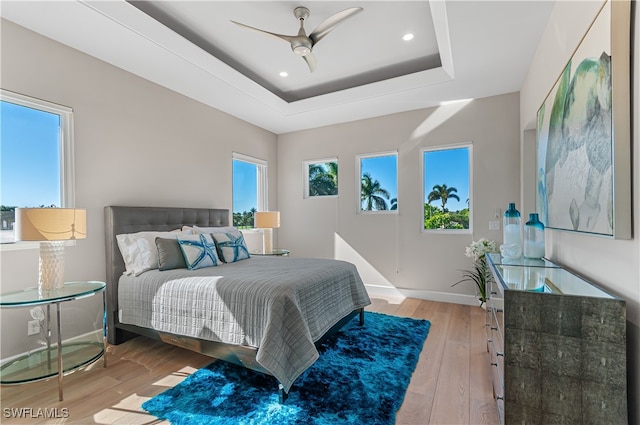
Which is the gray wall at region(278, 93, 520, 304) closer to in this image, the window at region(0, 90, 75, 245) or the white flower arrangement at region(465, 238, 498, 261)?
the white flower arrangement at region(465, 238, 498, 261)

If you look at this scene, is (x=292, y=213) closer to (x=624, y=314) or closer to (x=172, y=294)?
(x=172, y=294)

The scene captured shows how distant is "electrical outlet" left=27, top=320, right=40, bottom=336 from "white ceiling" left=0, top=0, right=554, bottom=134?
2445 mm

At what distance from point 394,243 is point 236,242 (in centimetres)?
239

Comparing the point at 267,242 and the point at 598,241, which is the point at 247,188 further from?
the point at 598,241

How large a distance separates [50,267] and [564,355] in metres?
3.19

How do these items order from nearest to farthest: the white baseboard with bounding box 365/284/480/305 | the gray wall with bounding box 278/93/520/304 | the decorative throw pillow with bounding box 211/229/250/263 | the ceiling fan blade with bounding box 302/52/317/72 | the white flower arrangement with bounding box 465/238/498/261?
the ceiling fan blade with bounding box 302/52/317/72
the decorative throw pillow with bounding box 211/229/250/263
the white flower arrangement with bounding box 465/238/498/261
the gray wall with bounding box 278/93/520/304
the white baseboard with bounding box 365/284/480/305

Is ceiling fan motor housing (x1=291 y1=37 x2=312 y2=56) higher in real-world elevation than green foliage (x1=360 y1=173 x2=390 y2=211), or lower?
higher

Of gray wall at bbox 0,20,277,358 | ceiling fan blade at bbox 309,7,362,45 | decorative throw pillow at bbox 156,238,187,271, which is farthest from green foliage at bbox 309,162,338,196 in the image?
decorative throw pillow at bbox 156,238,187,271

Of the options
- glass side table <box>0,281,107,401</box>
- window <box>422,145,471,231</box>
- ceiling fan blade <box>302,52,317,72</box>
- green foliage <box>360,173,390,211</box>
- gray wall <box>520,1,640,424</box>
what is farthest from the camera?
green foliage <box>360,173,390,211</box>

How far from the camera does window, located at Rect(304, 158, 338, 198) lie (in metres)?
5.13

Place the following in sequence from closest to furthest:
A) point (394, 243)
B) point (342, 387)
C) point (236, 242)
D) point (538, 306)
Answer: point (538, 306), point (342, 387), point (236, 242), point (394, 243)

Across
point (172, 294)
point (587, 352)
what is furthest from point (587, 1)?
point (172, 294)

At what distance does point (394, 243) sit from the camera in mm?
4516

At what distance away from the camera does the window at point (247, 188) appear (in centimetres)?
475
